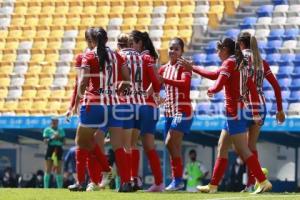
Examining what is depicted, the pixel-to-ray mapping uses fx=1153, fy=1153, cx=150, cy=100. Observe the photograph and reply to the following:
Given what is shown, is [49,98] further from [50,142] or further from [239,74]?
[239,74]

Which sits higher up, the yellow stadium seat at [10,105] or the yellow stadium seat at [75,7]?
the yellow stadium seat at [75,7]

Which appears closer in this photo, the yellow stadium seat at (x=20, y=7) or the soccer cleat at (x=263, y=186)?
the soccer cleat at (x=263, y=186)

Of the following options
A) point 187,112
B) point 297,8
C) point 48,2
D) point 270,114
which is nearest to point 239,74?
point 187,112

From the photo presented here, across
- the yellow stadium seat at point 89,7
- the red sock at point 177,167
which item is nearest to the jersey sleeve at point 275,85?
the red sock at point 177,167

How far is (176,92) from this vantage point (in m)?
15.3

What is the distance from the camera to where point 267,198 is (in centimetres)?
1264

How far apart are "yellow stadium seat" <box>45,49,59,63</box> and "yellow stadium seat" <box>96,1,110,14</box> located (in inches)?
63.1

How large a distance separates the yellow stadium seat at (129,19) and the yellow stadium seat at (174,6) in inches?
34.0

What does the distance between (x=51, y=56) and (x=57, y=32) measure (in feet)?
2.87

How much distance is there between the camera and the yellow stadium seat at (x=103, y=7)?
91.6 ft

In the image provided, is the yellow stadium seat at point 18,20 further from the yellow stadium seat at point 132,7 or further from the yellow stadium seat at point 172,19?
the yellow stadium seat at point 172,19

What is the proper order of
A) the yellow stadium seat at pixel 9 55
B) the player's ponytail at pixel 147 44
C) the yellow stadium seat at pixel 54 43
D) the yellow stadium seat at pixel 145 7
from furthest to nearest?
the yellow stadium seat at pixel 9 55 → the yellow stadium seat at pixel 54 43 → the yellow stadium seat at pixel 145 7 → the player's ponytail at pixel 147 44

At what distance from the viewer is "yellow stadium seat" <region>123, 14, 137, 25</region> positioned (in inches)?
1069

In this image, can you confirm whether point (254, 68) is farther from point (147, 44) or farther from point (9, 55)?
point (9, 55)
